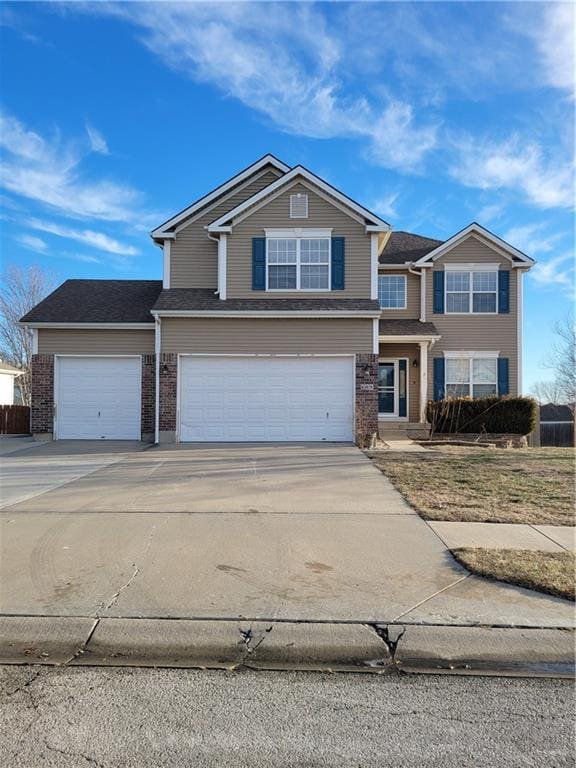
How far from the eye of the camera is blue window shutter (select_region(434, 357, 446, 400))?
19125 millimetres

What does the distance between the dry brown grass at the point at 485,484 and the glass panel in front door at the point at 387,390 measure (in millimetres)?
5689

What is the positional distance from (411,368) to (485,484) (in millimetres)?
10511

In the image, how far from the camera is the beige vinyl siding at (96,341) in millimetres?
15555

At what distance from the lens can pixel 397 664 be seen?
3514mm

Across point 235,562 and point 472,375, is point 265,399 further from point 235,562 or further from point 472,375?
point 235,562

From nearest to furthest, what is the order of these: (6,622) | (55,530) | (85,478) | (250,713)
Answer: (250,713) → (6,622) → (55,530) → (85,478)

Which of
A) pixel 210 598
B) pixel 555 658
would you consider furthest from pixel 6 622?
pixel 555 658

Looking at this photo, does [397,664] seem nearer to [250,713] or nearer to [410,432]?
[250,713]

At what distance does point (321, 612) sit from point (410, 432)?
13986 mm

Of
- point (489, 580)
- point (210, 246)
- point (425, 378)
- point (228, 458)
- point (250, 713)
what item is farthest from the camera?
point (425, 378)

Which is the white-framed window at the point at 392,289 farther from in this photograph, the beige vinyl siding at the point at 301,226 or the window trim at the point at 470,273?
the beige vinyl siding at the point at 301,226

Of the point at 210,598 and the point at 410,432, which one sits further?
the point at 410,432

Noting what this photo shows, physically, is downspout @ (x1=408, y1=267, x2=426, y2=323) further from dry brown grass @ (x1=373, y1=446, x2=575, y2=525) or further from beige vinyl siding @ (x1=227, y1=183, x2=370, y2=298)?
dry brown grass @ (x1=373, y1=446, x2=575, y2=525)

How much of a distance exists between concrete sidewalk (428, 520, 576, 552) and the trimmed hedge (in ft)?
35.2
